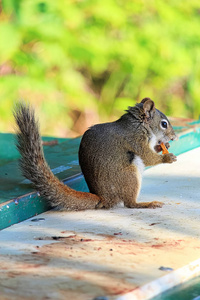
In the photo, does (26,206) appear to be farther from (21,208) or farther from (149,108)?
(149,108)

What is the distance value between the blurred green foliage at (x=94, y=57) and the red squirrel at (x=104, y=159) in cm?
218

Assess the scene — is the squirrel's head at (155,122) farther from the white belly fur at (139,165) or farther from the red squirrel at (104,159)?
the white belly fur at (139,165)

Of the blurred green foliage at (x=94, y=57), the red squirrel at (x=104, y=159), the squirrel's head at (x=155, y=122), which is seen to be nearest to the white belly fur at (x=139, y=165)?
the red squirrel at (x=104, y=159)

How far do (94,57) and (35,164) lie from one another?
2.92m

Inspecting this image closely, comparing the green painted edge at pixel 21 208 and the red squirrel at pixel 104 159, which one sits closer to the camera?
the green painted edge at pixel 21 208

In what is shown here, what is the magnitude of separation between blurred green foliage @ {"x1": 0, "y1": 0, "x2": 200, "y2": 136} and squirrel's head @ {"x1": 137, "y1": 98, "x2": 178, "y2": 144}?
2.12 metres

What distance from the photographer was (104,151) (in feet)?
8.18

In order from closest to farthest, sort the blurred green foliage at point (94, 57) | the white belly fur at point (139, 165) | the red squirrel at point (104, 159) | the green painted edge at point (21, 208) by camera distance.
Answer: the green painted edge at point (21, 208), the red squirrel at point (104, 159), the white belly fur at point (139, 165), the blurred green foliage at point (94, 57)

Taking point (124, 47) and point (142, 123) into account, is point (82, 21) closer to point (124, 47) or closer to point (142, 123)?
point (124, 47)

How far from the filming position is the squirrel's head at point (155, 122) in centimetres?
270

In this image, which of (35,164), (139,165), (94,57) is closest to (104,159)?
(139,165)

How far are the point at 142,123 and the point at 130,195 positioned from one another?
35cm

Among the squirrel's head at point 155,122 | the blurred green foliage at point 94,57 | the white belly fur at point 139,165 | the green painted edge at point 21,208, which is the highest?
the blurred green foliage at point 94,57

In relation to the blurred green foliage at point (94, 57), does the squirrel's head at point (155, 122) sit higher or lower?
lower
